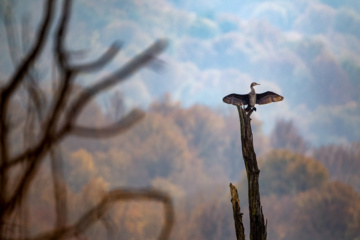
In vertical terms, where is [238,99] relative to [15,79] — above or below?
above

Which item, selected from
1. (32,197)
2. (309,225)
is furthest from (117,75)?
(309,225)

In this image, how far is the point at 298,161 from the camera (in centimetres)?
4962

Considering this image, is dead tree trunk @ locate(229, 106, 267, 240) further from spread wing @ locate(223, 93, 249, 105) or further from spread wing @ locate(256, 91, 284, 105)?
spread wing @ locate(256, 91, 284, 105)

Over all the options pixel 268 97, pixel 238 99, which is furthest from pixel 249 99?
pixel 268 97

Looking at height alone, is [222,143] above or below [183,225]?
above

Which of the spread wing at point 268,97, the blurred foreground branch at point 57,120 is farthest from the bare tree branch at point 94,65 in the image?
the spread wing at point 268,97

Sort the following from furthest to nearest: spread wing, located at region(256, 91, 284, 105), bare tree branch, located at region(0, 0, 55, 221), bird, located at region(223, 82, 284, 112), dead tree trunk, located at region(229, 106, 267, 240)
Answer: spread wing, located at region(256, 91, 284, 105)
bird, located at region(223, 82, 284, 112)
dead tree trunk, located at region(229, 106, 267, 240)
bare tree branch, located at region(0, 0, 55, 221)

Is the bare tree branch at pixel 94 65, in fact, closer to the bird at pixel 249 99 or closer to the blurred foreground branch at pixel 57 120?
the blurred foreground branch at pixel 57 120

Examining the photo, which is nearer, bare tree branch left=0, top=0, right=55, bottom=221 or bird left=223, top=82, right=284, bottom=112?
bare tree branch left=0, top=0, right=55, bottom=221

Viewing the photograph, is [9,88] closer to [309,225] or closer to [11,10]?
[11,10]

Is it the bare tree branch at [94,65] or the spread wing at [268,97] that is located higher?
the spread wing at [268,97]

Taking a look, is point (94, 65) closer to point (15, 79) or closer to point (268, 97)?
point (15, 79)

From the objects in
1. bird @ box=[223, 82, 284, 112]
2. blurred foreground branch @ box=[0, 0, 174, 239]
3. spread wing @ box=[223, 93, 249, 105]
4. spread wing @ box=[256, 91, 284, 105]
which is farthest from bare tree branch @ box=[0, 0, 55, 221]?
spread wing @ box=[256, 91, 284, 105]

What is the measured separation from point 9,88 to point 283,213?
4685cm
